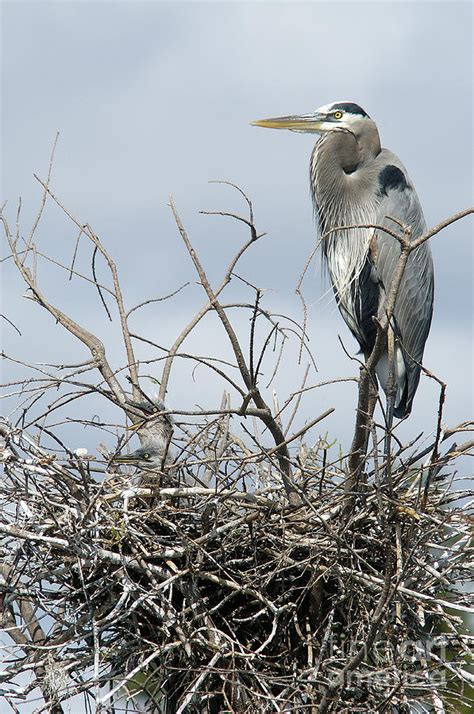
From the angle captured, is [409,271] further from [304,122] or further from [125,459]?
[125,459]

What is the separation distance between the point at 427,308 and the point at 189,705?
313cm

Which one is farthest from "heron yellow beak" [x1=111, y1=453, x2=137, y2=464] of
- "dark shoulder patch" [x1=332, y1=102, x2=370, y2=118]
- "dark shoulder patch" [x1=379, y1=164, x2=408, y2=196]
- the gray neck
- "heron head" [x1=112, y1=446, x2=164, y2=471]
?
"dark shoulder patch" [x1=332, y1=102, x2=370, y2=118]

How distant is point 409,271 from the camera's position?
616cm

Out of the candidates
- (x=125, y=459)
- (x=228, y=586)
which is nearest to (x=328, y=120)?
(x=125, y=459)

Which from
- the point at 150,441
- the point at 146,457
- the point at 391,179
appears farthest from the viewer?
the point at 391,179

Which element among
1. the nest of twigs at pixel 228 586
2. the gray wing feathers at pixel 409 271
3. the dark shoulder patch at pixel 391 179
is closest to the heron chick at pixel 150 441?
the nest of twigs at pixel 228 586

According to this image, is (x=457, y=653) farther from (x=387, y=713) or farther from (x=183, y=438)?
(x=183, y=438)

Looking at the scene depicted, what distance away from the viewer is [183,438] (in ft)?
14.0

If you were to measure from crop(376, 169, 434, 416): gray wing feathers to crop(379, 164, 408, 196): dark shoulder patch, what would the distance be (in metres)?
0.01

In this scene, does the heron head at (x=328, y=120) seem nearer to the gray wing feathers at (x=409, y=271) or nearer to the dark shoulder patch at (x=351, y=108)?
the dark shoulder patch at (x=351, y=108)

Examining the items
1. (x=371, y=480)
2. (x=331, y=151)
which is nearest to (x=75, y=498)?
(x=371, y=480)

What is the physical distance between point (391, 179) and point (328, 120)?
518 millimetres

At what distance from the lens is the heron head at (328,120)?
607cm

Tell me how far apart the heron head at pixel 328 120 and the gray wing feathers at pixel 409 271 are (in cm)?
35
